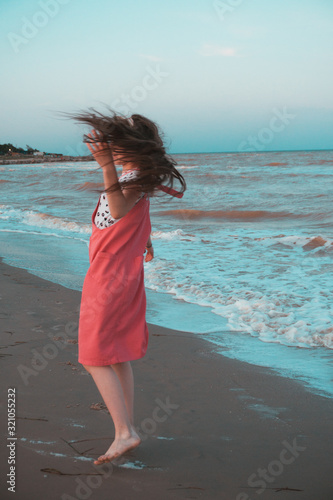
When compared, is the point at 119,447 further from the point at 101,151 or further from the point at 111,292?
the point at 101,151

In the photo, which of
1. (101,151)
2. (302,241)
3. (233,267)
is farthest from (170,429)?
(302,241)

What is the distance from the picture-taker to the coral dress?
2193 millimetres

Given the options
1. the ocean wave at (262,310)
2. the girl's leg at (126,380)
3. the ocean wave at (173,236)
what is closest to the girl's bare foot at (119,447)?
the girl's leg at (126,380)

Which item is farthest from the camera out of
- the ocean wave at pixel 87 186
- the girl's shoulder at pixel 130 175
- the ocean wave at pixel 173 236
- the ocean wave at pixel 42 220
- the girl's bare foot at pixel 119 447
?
the ocean wave at pixel 87 186

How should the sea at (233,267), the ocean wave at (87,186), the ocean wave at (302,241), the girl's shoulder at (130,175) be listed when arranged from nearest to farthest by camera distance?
the girl's shoulder at (130,175) → the sea at (233,267) → the ocean wave at (302,241) → the ocean wave at (87,186)

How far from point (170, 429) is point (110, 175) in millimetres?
1469

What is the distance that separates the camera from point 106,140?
204 centimetres

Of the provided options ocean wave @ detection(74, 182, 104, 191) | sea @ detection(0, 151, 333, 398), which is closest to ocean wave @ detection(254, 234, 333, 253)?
sea @ detection(0, 151, 333, 398)

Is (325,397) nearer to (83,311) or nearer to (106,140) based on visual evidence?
(83,311)

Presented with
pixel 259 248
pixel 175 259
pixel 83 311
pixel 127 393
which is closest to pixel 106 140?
pixel 83 311

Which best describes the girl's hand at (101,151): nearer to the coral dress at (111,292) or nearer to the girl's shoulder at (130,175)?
the girl's shoulder at (130,175)

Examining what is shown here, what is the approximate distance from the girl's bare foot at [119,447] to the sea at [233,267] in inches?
46.1

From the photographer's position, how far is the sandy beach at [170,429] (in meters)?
2.13

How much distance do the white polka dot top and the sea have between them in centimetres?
10
